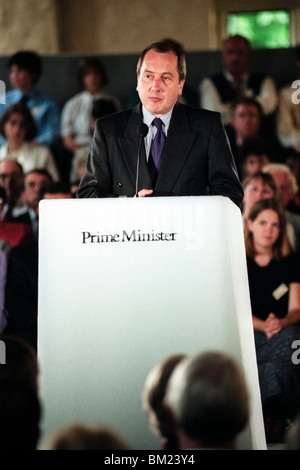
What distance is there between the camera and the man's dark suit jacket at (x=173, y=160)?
2.29 metres

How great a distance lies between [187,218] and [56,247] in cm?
34

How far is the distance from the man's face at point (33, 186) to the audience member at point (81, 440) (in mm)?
3162

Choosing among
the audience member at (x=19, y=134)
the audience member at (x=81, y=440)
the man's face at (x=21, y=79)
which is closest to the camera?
the audience member at (x=81, y=440)

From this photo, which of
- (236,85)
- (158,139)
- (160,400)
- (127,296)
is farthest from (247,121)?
(160,400)

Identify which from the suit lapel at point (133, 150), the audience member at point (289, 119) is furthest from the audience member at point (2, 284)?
the audience member at point (289, 119)

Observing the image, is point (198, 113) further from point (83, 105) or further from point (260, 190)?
point (83, 105)

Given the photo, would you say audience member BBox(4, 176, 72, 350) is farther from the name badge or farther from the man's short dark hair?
the man's short dark hair

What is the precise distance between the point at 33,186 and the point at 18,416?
3.17 m

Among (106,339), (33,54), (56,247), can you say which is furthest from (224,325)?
(33,54)

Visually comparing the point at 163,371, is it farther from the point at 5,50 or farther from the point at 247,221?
the point at 5,50

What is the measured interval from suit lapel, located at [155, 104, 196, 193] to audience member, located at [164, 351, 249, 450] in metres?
0.78

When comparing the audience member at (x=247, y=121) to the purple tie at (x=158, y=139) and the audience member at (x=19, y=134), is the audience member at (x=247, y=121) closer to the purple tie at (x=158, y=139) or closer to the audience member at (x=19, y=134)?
the audience member at (x=19, y=134)

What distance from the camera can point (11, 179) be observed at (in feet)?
15.5

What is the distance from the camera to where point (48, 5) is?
22.0ft
